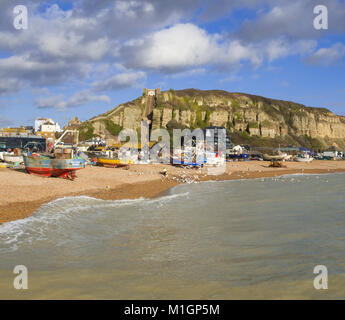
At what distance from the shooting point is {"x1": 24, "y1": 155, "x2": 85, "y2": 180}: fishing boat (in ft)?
104

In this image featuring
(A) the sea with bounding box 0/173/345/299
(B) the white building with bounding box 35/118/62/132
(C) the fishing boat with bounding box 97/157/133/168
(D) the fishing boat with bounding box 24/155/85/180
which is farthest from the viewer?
(B) the white building with bounding box 35/118/62/132

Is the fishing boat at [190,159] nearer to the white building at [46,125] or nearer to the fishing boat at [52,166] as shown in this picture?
the fishing boat at [52,166]

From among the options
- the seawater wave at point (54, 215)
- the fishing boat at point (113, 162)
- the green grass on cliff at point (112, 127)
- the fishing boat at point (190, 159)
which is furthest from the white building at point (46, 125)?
the seawater wave at point (54, 215)

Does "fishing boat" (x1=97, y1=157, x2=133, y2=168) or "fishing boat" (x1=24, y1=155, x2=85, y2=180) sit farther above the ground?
"fishing boat" (x1=97, y1=157, x2=133, y2=168)

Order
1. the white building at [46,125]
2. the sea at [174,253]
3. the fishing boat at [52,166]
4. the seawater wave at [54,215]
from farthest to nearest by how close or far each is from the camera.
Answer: the white building at [46,125] < the fishing boat at [52,166] < the seawater wave at [54,215] < the sea at [174,253]

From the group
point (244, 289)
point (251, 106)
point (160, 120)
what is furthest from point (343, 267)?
point (251, 106)

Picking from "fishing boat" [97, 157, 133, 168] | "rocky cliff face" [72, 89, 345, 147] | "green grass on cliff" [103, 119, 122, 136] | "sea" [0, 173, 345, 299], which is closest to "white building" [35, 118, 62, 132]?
"rocky cliff face" [72, 89, 345, 147]

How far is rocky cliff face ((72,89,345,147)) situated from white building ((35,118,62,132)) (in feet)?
63.6

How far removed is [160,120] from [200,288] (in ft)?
400

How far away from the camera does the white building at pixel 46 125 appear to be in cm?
13462

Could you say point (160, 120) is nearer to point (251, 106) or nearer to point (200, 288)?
point (251, 106)
